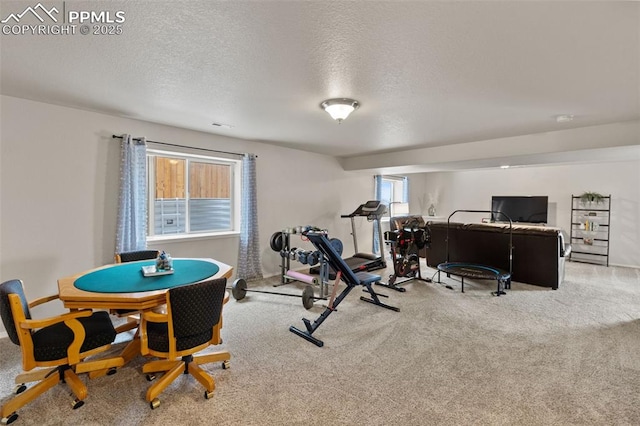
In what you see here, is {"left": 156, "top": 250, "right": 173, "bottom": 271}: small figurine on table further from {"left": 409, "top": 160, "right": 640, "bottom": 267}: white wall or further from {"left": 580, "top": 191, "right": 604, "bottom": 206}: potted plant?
{"left": 580, "top": 191, "right": 604, "bottom": 206}: potted plant

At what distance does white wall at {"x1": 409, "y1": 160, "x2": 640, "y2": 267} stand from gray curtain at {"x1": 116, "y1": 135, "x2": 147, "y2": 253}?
6.99 m

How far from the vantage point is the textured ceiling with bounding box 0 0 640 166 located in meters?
1.57

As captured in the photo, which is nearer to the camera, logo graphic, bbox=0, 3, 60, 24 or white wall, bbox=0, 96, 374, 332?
logo graphic, bbox=0, 3, 60, 24

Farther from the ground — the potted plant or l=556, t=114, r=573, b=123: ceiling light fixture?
l=556, t=114, r=573, b=123: ceiling light fixture

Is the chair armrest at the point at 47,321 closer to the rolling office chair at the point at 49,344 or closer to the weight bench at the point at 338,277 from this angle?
the rolling office chair at the point at 49,344

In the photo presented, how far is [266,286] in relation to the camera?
4656 mm

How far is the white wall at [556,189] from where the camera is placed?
613 cm

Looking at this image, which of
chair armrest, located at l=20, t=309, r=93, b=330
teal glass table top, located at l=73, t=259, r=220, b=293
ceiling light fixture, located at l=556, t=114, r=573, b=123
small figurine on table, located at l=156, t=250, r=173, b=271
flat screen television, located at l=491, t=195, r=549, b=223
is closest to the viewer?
chair armrest, located at l=20, t=309, r=93, b=330

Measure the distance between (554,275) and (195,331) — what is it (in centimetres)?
494

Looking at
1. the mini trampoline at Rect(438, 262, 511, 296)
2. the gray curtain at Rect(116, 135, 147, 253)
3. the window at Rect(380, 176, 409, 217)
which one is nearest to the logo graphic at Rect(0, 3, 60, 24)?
the gray curtain at Rect(116, 135, 147, 253)

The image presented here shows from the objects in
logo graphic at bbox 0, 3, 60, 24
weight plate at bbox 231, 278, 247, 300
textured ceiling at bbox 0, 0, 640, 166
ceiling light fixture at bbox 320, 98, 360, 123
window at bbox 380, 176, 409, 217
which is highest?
logo graphic at bbox 0, 3, 60, 24

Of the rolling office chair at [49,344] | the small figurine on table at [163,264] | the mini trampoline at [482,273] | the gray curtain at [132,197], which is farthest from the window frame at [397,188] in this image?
the rolling office chair at [49,344]

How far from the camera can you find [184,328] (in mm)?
1994

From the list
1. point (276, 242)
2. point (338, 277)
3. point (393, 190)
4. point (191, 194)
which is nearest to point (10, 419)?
point (338, 277)
